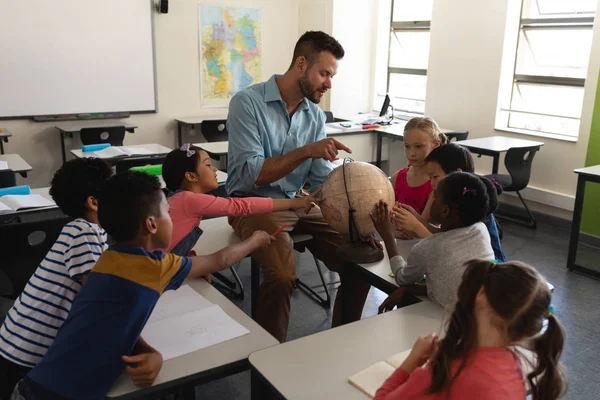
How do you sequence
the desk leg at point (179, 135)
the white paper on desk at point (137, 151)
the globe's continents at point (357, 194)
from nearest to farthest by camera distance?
the globe's continents at point (357, 194), the white paper on desk at point (137, 151), the desk leg at point (179, 135)

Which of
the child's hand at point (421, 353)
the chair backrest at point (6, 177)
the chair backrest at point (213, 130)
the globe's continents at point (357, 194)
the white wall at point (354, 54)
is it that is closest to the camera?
the child's hand at point (421, 353)

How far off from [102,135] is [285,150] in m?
3.28

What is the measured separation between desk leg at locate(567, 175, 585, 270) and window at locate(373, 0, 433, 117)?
124 inches

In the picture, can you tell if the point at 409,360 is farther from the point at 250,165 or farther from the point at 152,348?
the point at 250,165

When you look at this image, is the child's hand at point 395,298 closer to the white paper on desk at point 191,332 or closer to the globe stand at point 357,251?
the globe stand at point 357,251

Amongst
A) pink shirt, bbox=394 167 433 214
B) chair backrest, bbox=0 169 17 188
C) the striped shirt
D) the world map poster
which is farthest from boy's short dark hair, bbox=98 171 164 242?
the world map poster

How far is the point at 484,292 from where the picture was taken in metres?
1.12

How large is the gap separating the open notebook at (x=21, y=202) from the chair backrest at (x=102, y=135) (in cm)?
216

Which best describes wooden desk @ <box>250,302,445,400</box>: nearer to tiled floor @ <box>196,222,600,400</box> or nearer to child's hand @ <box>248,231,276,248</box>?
child's hand @ <box>248,231,276,248</box>

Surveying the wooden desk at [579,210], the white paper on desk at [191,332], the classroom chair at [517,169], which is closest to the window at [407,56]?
the classroom chair at [517,169]

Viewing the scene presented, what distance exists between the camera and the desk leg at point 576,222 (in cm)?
393

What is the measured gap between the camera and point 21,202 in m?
3.02

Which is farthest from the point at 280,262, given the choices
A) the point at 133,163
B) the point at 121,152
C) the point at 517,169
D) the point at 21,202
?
the point at 517,169

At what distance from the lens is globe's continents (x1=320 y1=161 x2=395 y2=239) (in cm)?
199
